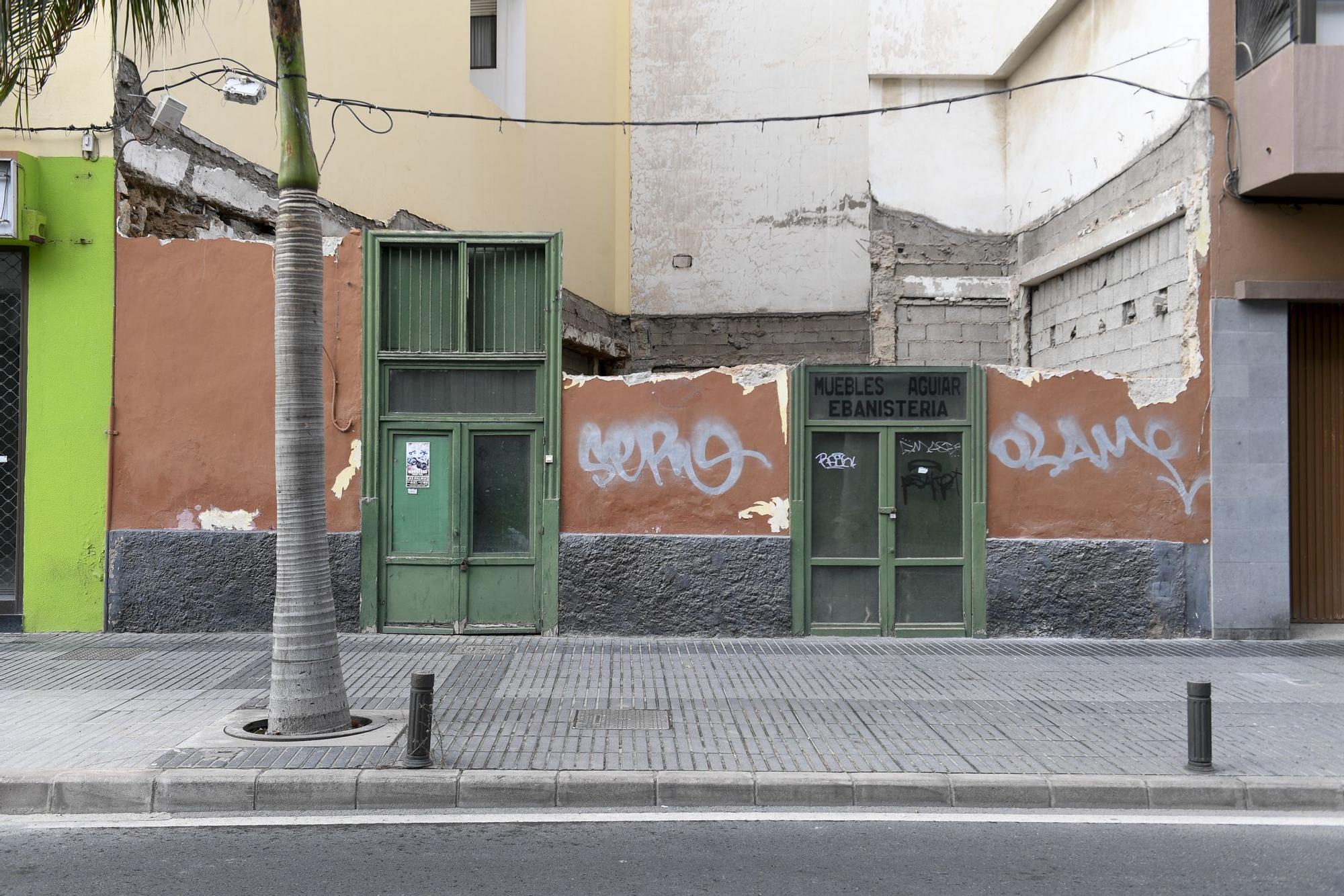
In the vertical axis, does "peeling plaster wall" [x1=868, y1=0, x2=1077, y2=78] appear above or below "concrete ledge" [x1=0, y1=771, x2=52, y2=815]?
above

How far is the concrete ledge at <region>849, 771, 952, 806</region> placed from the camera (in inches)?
235

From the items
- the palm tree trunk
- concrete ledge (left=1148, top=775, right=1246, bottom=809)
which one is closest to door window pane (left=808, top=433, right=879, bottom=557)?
concrete ledge (left=1148, top=775, right=1246, bottom=809)

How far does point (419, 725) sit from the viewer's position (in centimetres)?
608

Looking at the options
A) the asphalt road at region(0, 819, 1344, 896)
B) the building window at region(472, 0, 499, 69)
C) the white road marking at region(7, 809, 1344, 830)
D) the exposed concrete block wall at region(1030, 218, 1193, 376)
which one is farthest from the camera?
the building window at region(472, 0, 499, 69)

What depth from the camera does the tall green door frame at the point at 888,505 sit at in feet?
34.9

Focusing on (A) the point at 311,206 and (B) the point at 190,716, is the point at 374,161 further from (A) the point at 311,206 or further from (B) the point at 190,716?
(B) the point at 190,716

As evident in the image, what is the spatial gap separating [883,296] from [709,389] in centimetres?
603

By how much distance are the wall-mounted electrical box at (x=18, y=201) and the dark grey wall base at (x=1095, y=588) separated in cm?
947

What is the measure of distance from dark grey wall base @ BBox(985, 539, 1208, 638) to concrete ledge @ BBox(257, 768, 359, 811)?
22.4 ft

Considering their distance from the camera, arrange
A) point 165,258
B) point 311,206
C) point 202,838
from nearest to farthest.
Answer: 1. point 202,838
2. point 311,206
3. point 165,258

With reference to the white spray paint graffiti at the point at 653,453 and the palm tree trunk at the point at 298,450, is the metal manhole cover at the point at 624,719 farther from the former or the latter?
the white spray paint graffiti at the point at 653,453

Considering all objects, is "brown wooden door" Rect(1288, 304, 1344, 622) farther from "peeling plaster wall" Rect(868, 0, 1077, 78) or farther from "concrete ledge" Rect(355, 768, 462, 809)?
A: "concrete ledge" Rect(355, 768, 462, 809)

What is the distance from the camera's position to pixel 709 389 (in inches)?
418

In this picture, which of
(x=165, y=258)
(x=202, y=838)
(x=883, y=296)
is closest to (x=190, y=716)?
(x=202, y=838)
